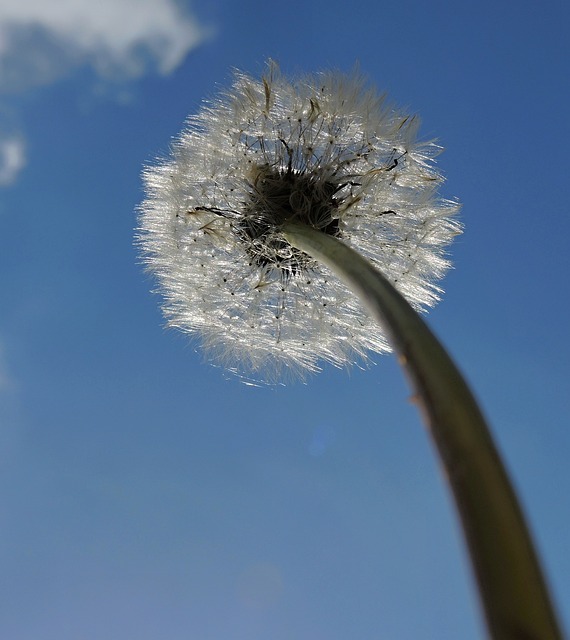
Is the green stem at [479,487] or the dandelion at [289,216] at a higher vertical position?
the dandelion at [289,216]

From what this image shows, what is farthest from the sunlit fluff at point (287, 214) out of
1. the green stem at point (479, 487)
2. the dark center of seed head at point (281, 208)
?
the green stem at point (479, 487)

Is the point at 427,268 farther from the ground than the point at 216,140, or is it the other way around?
the point at 216,140

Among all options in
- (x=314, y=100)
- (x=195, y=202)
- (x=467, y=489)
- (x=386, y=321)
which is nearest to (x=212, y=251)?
(x=195, y=202)

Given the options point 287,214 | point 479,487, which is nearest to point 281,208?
point 287,214

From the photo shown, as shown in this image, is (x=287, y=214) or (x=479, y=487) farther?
(x=287, y=214)

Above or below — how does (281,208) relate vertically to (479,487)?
above

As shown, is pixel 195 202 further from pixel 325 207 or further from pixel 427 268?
pixel 427 268

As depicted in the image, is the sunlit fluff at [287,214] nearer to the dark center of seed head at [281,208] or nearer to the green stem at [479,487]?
the dark center of seed head at [281,208]

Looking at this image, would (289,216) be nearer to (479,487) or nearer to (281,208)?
(281,208)
